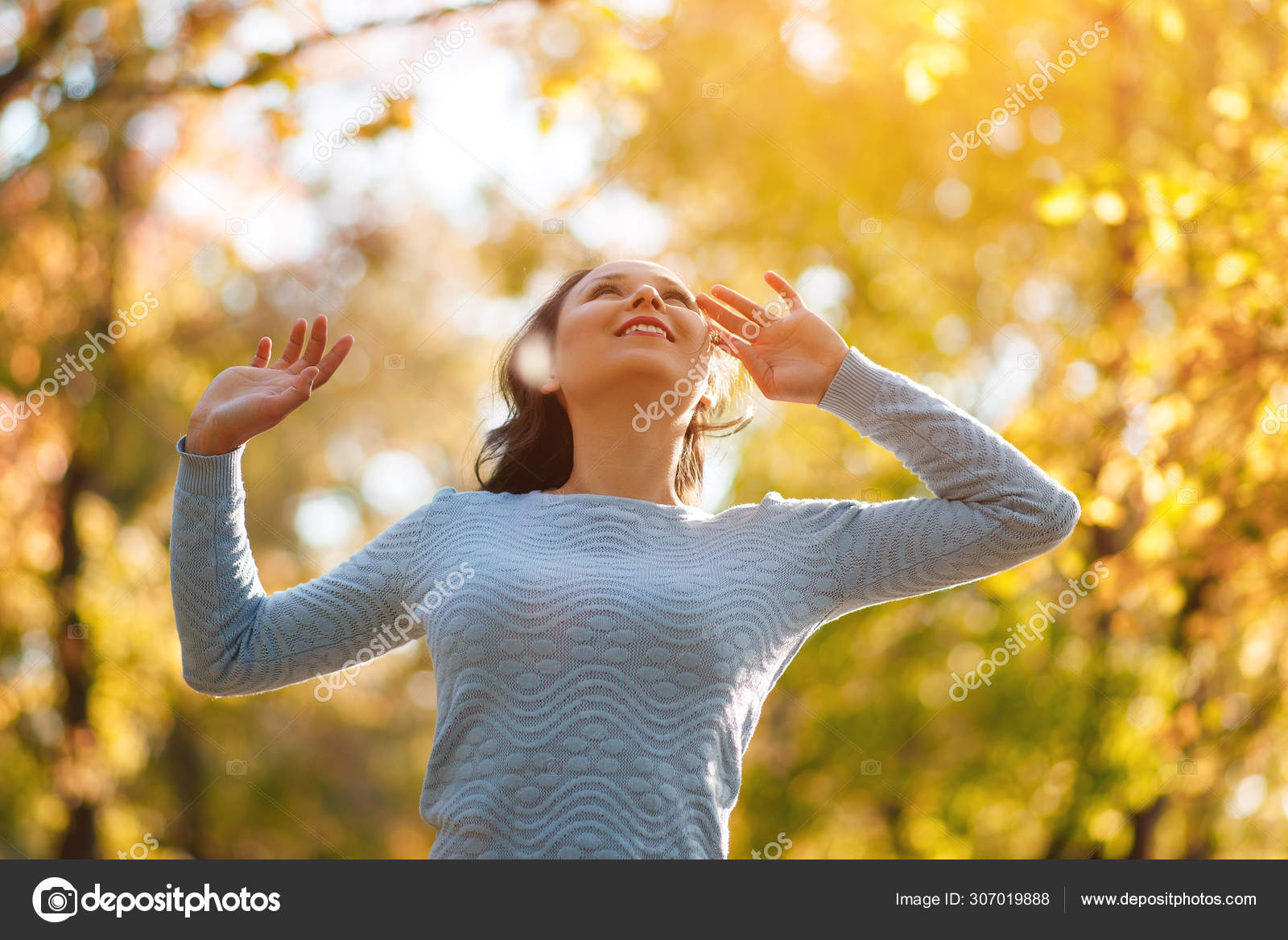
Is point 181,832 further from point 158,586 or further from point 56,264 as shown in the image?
point 56,264

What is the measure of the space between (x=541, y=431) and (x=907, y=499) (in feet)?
3.15

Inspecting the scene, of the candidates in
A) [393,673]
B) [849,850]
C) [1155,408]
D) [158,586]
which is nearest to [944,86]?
[1155,408]

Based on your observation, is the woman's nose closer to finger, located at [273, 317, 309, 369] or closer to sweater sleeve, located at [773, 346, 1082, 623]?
sweater sleeve, located at [773, 346, 1082, 623]

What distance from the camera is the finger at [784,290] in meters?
2.15

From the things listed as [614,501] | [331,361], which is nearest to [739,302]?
[614,501]

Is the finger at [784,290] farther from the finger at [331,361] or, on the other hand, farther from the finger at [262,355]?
the finger at [262,355]

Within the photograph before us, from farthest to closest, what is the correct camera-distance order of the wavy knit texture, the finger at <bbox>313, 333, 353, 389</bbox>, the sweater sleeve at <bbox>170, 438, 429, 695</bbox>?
the finger at <bbox>313, 333, 353, 389</bbox> → the sweater sleeve at <bbox>170, 438, 429, 695</bbox> → the wavy knit texture

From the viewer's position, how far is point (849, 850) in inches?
280

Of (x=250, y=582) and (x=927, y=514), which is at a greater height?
(x=927, y=514)

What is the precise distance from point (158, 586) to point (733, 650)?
6.57 meters

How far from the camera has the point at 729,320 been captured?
2254mm

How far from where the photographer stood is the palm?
219cm
